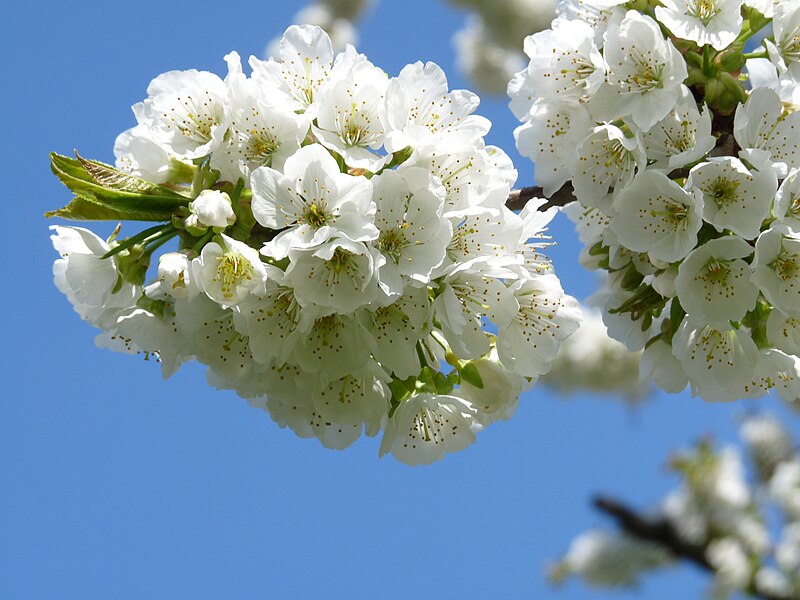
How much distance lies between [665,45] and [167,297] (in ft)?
4.29

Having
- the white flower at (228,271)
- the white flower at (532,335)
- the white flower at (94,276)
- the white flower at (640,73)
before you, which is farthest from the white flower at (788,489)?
the white flower at (228,271)

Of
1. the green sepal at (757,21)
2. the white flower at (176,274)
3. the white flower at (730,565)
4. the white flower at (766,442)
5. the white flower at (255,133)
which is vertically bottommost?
the white flower at (176,274)

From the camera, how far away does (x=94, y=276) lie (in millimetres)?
2211

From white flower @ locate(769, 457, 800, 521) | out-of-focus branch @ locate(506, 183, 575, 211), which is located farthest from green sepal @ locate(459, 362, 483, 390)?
white flower @ locate(769, 457, 800, 521)

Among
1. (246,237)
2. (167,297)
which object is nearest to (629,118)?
(246,237)

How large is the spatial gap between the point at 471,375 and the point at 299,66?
85cm

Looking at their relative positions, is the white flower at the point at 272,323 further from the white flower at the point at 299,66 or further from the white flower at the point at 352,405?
the white flower at the point at 299,66

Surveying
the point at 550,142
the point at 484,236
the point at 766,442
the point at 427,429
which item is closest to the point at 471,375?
the point at 427,429

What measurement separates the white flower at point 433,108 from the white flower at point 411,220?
0.14m

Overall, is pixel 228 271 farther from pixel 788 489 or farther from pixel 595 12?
pixel 788 489

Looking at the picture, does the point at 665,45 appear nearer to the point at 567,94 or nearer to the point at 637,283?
the point at 567,94

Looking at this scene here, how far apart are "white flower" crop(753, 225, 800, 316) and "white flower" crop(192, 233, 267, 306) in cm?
108

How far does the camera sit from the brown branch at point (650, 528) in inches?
359

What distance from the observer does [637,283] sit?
253 cm
